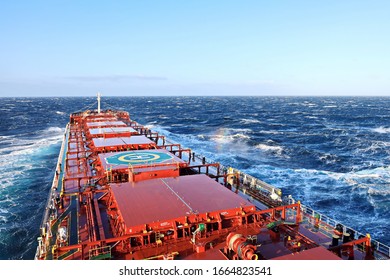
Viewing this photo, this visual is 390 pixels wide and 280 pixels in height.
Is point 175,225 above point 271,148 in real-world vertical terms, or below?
above

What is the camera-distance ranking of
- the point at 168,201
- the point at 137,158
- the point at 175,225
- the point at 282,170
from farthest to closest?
A: the point at 282,170, the point at 137,158, the point at 168,201, the point at 175,225

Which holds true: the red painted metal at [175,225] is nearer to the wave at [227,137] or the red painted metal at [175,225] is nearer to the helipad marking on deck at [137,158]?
the helipad marking on deck at [137,158]

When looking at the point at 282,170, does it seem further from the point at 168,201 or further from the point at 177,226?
the point at 177,226

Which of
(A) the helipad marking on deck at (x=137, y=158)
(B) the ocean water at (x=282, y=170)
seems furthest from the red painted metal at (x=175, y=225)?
(B) the ocean water at (x=282, y=170)

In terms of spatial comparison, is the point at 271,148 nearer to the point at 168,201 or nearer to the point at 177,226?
the point at 168,201

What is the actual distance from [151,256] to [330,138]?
86.1 metres

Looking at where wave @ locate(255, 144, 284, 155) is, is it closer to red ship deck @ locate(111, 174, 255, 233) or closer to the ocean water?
the ocean water

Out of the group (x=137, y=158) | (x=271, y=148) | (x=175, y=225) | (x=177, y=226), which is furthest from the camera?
(x=271, y=148)

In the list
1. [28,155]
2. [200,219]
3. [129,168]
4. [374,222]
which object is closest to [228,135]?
[28,155]

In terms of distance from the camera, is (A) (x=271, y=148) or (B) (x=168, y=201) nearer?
(B) (x=168, y=201)

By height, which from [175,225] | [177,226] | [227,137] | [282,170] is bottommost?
[282,170]

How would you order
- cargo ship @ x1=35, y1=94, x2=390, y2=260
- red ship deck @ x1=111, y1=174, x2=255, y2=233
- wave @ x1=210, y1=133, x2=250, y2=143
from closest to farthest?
cargo ship @ x1=35, y1=94, x2=390, y2=260, red ship deck @ x1=111, y1=174, x2=255, y2=233, wave @ x1=210, y1=133, x2=250, y2=143

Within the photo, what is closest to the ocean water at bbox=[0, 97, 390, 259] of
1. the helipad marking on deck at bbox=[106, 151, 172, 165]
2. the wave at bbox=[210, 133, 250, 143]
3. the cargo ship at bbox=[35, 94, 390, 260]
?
the wave at bbox=[210, 133, 250, 143]

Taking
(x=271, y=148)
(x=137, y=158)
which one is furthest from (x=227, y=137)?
(x=137, y=158)
